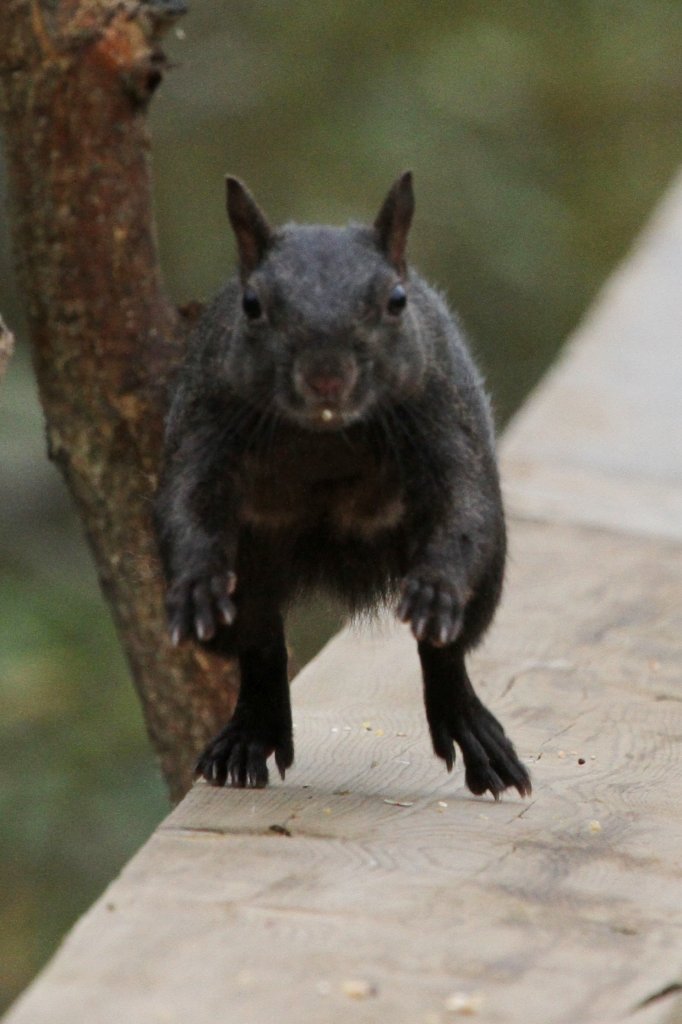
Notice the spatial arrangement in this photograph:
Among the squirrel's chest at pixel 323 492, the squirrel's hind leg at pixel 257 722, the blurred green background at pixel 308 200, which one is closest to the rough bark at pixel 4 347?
the squirrel's chest at pixel 323 492

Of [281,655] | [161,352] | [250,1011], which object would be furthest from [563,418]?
[250,1011]

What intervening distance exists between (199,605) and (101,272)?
1434mm

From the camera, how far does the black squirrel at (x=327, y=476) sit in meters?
3.74

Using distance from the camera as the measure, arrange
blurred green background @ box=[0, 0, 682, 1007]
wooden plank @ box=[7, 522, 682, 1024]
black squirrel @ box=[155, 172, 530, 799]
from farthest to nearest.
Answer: blurred green background @ box=[0, 0, 682, 1007] < black squirrel @ box=[155, 172, 530, 799] < wooden plank @ box=[7, 522, 682, 1024]

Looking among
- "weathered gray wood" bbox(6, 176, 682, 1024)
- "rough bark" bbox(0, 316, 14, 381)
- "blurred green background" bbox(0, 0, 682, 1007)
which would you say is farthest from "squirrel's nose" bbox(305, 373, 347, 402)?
"blurred green background" bbox(0, 0, 682, 1007)

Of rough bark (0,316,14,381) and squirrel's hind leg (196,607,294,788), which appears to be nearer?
rough bark (0,316,14,381)

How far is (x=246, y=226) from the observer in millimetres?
3963

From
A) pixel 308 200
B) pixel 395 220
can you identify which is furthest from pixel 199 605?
pixel 308 200

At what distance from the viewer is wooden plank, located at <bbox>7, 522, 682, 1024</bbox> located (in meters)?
2.97

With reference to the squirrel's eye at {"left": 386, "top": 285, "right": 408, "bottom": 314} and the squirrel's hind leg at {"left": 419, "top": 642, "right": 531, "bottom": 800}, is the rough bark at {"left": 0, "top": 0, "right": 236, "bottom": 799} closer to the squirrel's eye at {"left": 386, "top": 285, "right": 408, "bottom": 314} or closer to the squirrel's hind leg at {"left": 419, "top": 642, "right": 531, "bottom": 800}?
the squirrel's hind leg at {"left": 419, "top": 642, "right": 531, "bottom": 800}

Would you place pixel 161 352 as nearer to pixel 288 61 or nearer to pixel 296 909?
pixel 296 909

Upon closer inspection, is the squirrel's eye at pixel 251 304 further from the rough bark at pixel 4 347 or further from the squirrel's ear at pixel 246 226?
the rough bark at pixel 4 347

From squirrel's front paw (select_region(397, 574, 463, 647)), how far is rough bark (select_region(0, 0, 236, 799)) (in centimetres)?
125

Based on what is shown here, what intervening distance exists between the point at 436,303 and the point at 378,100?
5653mm
